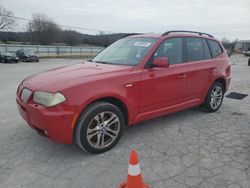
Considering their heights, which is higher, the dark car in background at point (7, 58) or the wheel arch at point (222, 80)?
the wheel arch at point (222, 80)

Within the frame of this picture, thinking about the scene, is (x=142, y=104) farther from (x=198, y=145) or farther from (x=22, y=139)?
(x=22, y=139)

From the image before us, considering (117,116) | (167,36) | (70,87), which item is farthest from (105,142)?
(167,36)

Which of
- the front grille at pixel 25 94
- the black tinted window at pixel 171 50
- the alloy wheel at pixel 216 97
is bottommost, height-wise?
the alloy wheel at pixel 216 97

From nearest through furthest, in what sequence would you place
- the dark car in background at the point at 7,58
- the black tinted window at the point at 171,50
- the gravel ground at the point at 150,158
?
1. the gravel ground at the point at 150,158
2. the black tinted window at the point at 171,50
3. the dark car in background at the point at 7,58

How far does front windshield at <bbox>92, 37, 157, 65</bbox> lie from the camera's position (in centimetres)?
374

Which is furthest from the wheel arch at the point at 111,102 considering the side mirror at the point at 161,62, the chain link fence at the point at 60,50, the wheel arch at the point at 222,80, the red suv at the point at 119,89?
the chain link fence at the point at 60,50

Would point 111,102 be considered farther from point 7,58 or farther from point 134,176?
point 7,58

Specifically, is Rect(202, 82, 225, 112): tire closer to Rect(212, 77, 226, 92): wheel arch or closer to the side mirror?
Rect(212, 77, 226, 92): wheel arch

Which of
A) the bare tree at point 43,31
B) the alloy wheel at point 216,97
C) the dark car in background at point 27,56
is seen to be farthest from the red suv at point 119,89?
the bare tree at point 43,31

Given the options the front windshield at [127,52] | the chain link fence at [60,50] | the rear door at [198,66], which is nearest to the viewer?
the front windshield at [127,52]

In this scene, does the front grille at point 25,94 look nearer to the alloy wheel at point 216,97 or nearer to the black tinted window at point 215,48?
the alloy wheel at point 216,97

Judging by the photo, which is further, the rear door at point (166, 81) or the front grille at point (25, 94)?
the rear door at point (166, 81)

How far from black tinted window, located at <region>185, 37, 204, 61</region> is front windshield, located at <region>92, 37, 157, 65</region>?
35.7 inches

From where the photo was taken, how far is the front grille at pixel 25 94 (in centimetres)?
309
